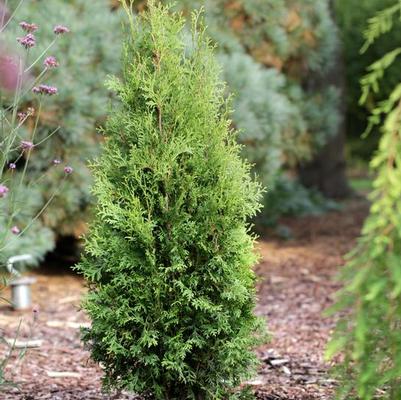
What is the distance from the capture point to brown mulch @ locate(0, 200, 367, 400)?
4414 millimetres

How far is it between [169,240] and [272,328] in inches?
122

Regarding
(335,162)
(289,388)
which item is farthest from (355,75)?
(289,388)

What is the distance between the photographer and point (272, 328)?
20.6 ft

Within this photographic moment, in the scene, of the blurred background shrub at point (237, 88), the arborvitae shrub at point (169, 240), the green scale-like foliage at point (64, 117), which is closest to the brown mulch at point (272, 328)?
the arborvitae shrub at point (169, 240)

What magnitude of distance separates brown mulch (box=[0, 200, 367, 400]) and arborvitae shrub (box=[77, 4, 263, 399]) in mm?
510

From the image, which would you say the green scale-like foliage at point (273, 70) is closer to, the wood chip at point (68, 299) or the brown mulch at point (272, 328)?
the brown mulch at point (272, 328)

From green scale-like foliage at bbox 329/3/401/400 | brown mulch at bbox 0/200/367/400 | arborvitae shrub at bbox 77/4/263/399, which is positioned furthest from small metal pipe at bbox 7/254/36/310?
green scale-like foliage at bbox 329/3/401/400

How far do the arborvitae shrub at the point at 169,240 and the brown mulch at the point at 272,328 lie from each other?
0.51 metres

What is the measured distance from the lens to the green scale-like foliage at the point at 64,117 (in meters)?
7.00

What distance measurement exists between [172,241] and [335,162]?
36.1 ft

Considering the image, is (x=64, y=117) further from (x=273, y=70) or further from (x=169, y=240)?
(x=169, y=240)

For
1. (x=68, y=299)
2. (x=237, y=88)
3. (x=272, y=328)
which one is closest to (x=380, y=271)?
(x=272, y=328)

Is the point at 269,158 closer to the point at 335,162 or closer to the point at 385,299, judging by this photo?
the point at 335,162

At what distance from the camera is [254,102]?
866cm
